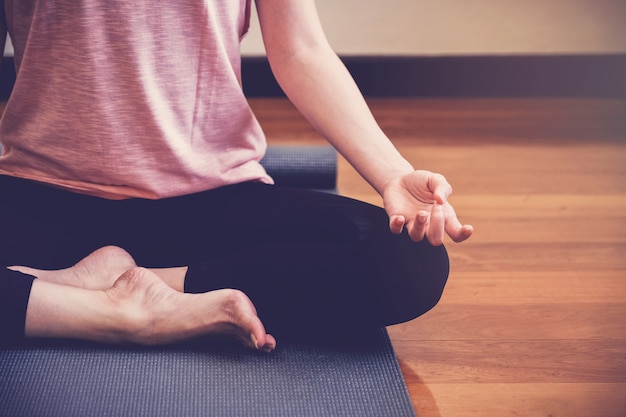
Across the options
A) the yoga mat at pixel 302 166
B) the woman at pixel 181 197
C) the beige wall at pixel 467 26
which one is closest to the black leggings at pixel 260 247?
the woman at pixel 181 197

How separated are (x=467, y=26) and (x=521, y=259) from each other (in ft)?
4.35

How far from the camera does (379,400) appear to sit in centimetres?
101

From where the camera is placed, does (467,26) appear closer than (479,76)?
Yes

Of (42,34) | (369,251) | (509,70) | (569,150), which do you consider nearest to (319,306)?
(369,251)

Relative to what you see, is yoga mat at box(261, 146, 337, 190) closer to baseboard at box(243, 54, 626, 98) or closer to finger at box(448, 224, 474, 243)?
finger at box(448, 224, 474, 243)

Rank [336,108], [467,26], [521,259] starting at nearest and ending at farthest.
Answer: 1. [336,108]
2. [521,259]
3. [467,26]

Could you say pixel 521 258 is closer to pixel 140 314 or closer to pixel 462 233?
pixel 462 233

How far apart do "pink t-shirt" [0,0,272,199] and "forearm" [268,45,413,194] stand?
10 cm

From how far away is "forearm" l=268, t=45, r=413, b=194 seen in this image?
114 centimetres

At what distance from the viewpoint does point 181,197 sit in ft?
3.83

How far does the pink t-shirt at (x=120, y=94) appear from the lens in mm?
1060

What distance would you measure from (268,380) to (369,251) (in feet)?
0.76

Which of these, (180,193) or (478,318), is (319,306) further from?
(478,318)

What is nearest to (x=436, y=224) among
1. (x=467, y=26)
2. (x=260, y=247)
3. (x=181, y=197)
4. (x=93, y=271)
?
(x=260, y=247)
